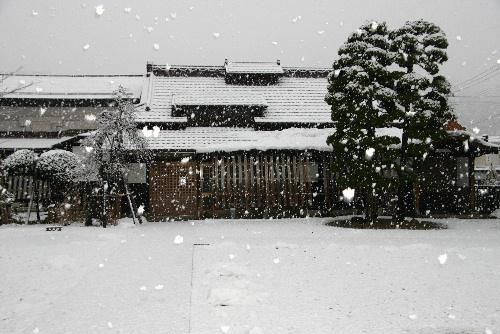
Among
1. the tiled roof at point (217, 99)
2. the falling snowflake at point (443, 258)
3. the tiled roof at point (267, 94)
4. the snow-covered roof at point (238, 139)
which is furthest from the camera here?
the tiled roof at point (267, 94)

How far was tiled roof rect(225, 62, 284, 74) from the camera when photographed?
69.6ft

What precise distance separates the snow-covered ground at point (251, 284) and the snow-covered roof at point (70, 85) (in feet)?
48.4

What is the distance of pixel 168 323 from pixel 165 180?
11687 mm

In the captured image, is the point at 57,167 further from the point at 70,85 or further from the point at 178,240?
the point at 70,85

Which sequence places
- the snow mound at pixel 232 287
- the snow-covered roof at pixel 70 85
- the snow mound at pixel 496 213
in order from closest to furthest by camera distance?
1. the snow mound at pixel 232 287
2. the snow mound at pixel 496 213
3. the snow-covered roof at pixel 70 85

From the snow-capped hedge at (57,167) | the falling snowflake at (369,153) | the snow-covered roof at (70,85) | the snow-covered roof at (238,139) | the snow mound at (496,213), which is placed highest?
the snow-covered roof at (70,85)

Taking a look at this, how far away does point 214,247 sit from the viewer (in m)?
8.39

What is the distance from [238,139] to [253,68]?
678 centimetres

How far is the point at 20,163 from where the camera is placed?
45.1 feet

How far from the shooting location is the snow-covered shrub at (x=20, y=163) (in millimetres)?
13727

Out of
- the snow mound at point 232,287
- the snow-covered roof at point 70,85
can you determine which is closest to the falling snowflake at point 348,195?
the snow mound at point 232,287

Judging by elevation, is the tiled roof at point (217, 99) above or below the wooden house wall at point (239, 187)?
above

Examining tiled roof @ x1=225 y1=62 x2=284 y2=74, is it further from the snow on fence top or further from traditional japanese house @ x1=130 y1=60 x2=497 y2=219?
traditional japanese house @ x1=130 y1=60 x2=497 y2=219

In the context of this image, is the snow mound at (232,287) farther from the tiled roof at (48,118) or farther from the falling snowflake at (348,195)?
the tiled roof at (48,118)
